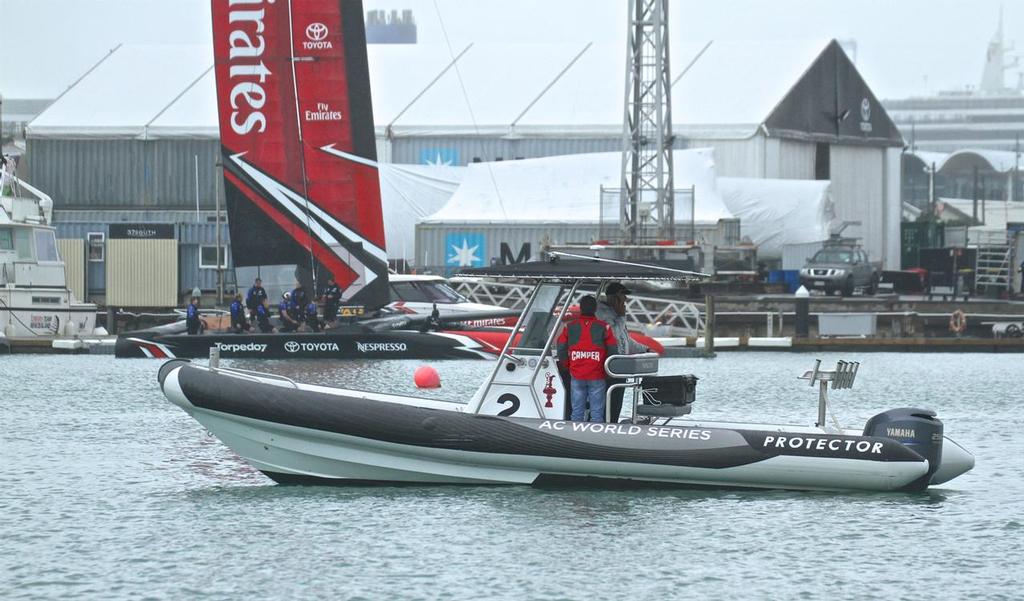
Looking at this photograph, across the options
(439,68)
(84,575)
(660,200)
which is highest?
(439,68)

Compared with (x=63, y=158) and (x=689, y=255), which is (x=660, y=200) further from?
(x=63, y=158)

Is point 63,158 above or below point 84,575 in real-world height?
above

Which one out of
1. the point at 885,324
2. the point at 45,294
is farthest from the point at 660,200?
the point at 45,294

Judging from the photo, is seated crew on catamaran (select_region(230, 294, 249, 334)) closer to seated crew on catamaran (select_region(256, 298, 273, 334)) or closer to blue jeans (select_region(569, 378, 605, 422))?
seated crew on catamaran (select_region(256, 298, 273, 334))

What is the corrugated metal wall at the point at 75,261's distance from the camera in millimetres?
52625

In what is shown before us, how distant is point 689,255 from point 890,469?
36.3m

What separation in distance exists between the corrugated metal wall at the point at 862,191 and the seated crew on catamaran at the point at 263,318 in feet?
113

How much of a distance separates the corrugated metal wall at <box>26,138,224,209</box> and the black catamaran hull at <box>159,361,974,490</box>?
152 ft

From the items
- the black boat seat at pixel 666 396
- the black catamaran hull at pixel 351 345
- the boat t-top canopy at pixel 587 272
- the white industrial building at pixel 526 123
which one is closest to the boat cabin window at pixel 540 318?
the boat t-top canopy at pixel 587 272

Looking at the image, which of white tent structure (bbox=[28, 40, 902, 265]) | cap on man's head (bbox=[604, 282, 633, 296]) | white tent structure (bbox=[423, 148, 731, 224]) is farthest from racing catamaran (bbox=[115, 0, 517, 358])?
white tent structure (bbox=[28, 40, 902, 265])

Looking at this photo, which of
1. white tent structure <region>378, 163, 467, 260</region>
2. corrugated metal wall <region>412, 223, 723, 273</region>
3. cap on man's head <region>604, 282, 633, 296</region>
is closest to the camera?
cap on man's head <region>604, 282, 633, 296</region>

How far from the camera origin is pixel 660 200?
52.4 meters

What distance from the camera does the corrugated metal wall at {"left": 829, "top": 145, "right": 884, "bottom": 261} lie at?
64.8 m

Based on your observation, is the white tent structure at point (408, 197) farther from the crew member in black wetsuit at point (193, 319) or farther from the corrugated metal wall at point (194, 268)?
the crew member in black wetsuit at point (193, 319)
